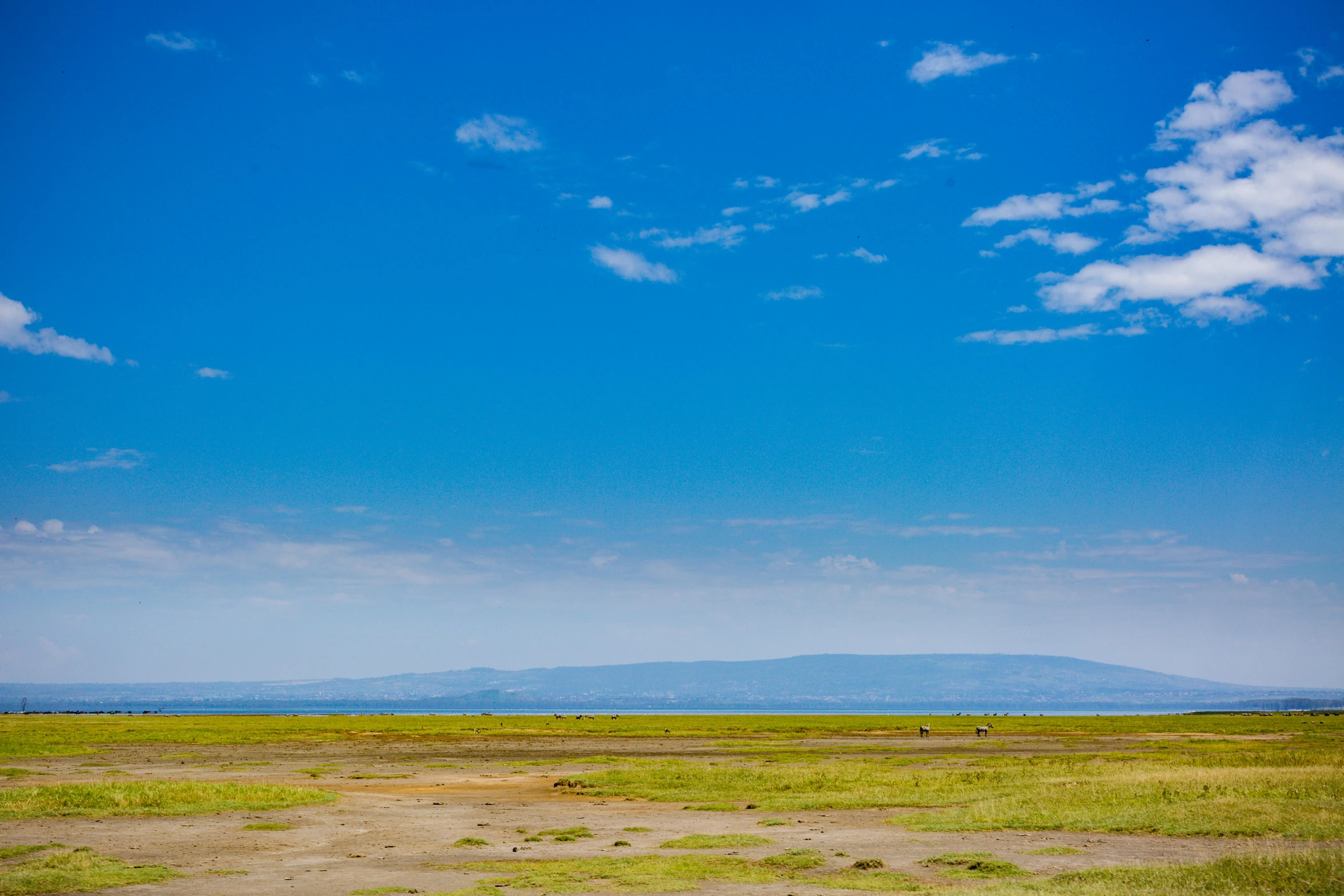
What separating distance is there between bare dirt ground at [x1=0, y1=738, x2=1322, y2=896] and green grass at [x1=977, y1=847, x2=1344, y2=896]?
1980 mm

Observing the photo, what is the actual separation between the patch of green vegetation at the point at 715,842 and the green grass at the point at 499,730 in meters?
56.5

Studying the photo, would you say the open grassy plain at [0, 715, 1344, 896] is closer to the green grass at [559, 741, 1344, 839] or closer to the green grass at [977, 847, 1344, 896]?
the green grass at [977, 847, 1344, 896]

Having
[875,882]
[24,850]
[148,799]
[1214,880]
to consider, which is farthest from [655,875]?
[148,799]

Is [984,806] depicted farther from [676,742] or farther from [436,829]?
[676,742]

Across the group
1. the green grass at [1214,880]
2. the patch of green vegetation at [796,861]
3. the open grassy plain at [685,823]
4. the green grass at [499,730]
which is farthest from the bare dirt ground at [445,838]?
the green grass at [499,730]

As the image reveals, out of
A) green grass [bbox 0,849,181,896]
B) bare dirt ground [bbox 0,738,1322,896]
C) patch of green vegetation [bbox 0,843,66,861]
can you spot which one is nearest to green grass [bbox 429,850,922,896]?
bare dirt ground [bbox 0,738,1322,896]

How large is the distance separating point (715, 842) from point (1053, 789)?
17715 millimetres

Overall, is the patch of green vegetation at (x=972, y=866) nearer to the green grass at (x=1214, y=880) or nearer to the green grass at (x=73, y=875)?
the green grass at (x=1214, y=880)

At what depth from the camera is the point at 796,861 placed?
22891 mm

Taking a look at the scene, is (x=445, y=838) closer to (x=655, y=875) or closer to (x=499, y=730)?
(x=655, y=875)

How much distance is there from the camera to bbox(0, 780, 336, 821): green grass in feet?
107

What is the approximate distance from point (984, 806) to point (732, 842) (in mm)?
11401

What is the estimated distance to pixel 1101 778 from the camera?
41031 mm

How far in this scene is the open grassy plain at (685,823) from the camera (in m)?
20.3
